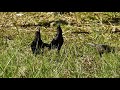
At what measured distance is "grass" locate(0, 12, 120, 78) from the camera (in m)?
2.94

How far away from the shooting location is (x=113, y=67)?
3057 millimetres

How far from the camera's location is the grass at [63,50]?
2.94 meters

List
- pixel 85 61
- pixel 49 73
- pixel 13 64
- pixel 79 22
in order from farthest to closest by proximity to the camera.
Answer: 1. pixel 79 22
2. pixel 85 61
3. pixel 13 64
4. pixel 49 73

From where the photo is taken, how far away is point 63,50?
3803 mm

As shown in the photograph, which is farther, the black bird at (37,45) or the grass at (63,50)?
the black bird at (37,45)

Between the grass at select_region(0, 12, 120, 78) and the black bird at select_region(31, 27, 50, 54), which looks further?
the black bird at select_region(31, 27, 50, 54)
